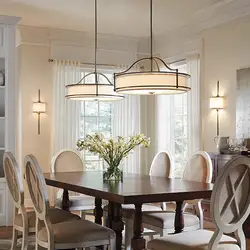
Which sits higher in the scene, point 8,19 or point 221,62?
point 8,19

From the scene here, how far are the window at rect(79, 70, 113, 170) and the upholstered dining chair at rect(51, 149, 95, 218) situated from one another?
90.8 inches

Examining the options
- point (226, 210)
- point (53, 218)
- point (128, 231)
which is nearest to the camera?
point (226, 210)

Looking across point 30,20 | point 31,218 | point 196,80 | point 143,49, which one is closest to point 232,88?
point 196,80

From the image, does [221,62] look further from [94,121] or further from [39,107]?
[39,107]

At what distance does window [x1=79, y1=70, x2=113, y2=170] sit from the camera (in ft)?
26.7

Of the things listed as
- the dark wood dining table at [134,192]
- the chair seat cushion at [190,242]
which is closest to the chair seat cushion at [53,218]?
the dark wood dining table at [134,192]

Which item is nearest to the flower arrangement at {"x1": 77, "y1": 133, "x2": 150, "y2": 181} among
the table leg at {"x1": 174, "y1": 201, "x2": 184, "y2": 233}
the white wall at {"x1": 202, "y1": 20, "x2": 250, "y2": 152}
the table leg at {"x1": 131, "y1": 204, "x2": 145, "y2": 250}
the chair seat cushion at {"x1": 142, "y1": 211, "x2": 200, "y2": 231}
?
the chair seat cushion at {"x1": 142, "y1": 211, "x2": 200, "y2": 231}

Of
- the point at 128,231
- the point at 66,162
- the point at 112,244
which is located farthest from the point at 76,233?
the point at 66,162

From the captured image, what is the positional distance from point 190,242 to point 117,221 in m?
0.86

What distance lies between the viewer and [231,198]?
10.6ft

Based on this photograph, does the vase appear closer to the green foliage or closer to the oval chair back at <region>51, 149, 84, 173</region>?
the green foliage

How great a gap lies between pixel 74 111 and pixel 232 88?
256cm

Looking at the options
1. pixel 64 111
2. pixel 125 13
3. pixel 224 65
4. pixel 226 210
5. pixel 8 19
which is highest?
pixel 125 13

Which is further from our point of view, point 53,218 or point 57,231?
point 53,218
